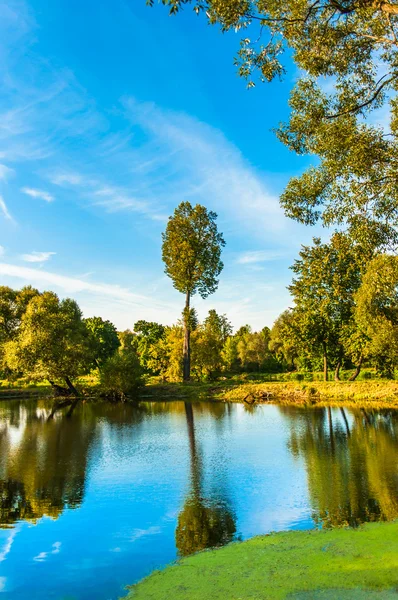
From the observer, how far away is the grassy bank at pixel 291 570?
7516 mm

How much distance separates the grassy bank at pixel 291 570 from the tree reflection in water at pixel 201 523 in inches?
25.8

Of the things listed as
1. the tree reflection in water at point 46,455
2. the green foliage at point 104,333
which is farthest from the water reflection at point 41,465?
the green foliage at point 104,333

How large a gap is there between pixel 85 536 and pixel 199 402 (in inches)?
1320

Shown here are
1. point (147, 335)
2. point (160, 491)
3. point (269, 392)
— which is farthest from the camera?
point (147, 335)

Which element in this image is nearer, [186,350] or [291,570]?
[291,570]

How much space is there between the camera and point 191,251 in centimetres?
5091

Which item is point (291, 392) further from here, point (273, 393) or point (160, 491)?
point (160, 491)

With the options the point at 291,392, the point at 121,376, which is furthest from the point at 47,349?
the point at 291,392

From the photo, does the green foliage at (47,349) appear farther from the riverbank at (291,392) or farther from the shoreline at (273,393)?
the riverbank at (291,392)

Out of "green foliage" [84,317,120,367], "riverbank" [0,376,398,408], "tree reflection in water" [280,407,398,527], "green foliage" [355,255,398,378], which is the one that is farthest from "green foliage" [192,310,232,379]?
"green foliage" [84,317,120,367]

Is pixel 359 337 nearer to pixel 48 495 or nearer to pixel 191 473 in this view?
pixel 191 473

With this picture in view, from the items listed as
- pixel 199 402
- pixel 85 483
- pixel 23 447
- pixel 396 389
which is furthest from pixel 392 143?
pixel 199 402

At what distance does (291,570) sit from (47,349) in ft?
145

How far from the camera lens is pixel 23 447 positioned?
23.4m
